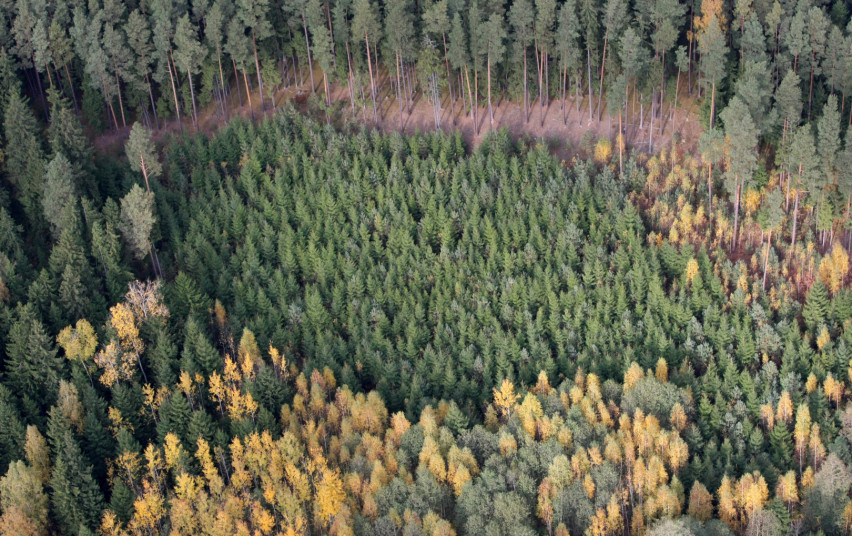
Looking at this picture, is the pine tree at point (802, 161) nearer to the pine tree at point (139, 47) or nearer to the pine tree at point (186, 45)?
the pine tree at point (186, 45)

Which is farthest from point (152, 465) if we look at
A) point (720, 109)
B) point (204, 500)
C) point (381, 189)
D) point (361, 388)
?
point (720, 109)

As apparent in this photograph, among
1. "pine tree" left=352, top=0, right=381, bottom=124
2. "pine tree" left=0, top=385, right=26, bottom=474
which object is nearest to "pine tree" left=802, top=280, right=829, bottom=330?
"pine tree" left=352, top=0, right=381, bottom=124

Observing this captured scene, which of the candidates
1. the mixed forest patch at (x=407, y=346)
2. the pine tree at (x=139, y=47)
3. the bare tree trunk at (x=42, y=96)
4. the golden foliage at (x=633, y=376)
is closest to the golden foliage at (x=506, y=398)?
the mixed forest patch at (x=407, y=346)

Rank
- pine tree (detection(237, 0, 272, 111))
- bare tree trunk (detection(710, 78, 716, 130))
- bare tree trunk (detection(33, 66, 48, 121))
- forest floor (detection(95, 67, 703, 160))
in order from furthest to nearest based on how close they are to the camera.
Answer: pine tree (detection(237, 0, 272, 111))
bare tree trunk (detection(33, 66, 48, 121))
forest floor (detection(95, 67, 703, 160))
bare tree trunk (detection(710, 78, 716, 130))

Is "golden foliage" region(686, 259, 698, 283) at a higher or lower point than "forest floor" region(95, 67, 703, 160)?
lower

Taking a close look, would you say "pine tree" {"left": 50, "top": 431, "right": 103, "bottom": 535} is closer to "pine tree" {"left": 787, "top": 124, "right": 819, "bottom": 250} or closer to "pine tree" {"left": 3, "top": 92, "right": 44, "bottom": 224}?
"pine tree" {"left": 3, "top": 92, "right": 44, "bottom": 224}

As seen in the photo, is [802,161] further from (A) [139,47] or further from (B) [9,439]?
(B) [9,439]

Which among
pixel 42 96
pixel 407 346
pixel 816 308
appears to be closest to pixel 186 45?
pixel 42 96
